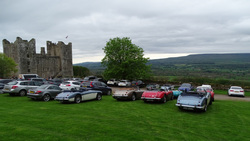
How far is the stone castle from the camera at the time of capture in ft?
191

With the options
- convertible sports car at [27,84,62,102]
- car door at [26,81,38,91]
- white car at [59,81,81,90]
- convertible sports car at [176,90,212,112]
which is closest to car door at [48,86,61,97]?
convertible sports car at [27,84,62,102]

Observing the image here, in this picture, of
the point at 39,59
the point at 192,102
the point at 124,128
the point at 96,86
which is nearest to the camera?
the point at 124,128

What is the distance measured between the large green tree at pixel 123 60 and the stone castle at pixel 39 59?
2320cm

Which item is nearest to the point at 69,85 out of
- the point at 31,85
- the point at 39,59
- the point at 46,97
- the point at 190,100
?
the point at 31,85

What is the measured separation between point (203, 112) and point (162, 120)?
3.78 m

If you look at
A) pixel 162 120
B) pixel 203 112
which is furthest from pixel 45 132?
pixel 203 112

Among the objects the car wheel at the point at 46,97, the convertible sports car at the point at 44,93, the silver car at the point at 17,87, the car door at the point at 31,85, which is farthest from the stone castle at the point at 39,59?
the car wheel at the point at 46,97

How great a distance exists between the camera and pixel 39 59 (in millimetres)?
60688

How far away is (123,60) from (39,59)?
34.0m

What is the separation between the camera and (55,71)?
63250 mm

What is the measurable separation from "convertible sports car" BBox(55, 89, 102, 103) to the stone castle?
149 ft

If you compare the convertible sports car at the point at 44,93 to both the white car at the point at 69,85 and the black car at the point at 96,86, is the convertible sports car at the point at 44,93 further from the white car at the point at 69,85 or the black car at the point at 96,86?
the white car at the point at 69,85

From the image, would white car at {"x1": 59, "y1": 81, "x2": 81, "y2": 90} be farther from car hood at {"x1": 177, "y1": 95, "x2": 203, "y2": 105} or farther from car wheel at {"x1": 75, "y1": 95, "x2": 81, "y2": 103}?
car hood at {"x1": 177, "y1": 95, "x2": 203, "y2": 105}

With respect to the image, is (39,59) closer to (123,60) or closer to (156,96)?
(123,60)
